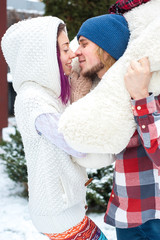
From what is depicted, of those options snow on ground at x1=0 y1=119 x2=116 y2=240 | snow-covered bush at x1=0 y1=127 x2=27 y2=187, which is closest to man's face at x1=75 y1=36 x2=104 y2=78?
snow on ground at x1=0 y1=119 x2=116 y2=240

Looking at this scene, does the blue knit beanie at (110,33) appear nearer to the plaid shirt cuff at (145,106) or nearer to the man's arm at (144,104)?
the man's arm at (144,104)

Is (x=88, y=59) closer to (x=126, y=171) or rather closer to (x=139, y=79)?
(x=139, y=79)

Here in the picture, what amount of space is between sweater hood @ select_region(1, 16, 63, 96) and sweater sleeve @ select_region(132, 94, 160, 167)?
47 centimetres

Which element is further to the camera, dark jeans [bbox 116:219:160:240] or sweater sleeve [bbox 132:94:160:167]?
dark jeans [bbox 116:219:160:240]

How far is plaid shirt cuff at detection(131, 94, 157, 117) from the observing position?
1299 mm

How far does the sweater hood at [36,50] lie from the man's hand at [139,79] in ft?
1.35

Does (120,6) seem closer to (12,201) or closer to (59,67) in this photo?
(59,67)

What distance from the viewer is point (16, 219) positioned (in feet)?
11.4

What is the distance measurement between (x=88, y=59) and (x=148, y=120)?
1.94 feet

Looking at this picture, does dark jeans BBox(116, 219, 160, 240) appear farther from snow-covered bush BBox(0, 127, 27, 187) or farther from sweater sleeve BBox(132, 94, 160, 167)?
snow-covered bush BBox(0, 127, 27, 187)

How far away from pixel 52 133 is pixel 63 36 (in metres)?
0.55

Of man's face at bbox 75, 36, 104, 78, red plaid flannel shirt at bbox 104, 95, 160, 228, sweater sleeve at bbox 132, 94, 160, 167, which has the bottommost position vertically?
red plaid flannel shirt at bbox 104, 95, 160, 228

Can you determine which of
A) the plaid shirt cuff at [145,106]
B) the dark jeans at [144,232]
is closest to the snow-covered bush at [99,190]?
the dark jeans at [144,232]

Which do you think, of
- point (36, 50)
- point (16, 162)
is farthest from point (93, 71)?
point (16, 162)
